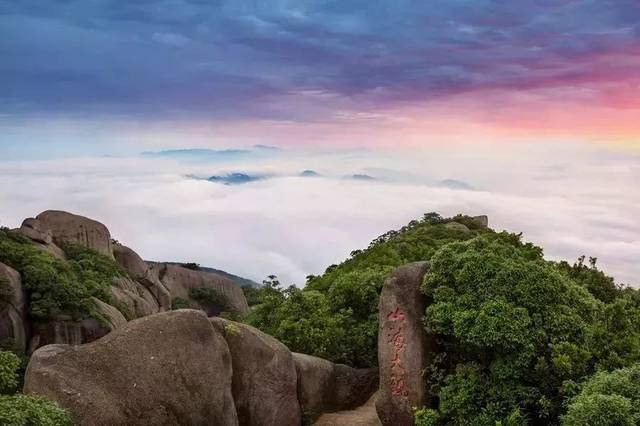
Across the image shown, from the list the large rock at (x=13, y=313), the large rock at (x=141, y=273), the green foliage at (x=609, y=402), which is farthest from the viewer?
the large rock at (x=141, y=273)

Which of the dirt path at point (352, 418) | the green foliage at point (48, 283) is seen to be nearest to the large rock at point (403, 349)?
the dirt path at point (352, 418)

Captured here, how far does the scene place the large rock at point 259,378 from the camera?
42.4 feet

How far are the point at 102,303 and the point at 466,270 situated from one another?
19.1 metres

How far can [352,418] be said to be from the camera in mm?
14711

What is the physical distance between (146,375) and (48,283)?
15578 mm

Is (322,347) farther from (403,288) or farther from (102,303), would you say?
(102,303)

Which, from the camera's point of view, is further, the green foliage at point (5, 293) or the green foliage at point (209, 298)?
the green foliage at point (209, 298)

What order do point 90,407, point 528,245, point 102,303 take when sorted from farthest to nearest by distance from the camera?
point 102,303
point 528,245
point 90,407

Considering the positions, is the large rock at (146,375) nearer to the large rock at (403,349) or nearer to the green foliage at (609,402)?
the large rock at (403,349)

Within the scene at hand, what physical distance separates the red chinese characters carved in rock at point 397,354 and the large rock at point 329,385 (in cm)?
257

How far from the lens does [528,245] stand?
1407cm

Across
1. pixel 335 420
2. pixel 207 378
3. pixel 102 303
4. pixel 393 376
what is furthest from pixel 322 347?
pixel 102 303

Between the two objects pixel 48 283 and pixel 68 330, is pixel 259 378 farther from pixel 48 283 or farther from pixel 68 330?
pixel 48 283

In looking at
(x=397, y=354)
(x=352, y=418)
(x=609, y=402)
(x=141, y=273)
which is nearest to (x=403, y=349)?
(x=397, y=354)
